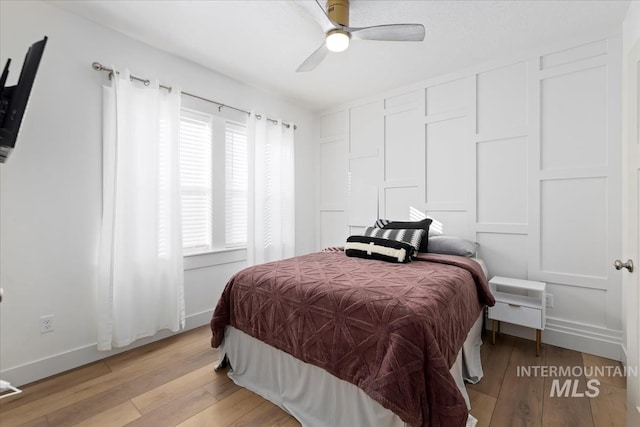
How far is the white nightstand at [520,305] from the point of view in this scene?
7.92 feet

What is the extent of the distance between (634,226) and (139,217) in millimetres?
3211

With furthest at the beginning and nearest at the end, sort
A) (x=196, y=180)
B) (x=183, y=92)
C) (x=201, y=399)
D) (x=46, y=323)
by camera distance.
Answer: (x=196, y=180) < (x=183, y=92) < (x=46, y=323) < (x=201, y=399)

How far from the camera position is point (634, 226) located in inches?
53.2

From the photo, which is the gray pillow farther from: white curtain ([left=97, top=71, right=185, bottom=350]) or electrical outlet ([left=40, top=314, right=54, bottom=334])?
electrical outlet ([left=40, top=314, right=54, bottom=334])

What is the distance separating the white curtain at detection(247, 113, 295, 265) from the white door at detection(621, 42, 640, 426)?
3042 millimetres

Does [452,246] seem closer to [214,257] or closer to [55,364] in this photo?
[214,257]

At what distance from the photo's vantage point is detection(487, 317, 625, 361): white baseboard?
2387 mm

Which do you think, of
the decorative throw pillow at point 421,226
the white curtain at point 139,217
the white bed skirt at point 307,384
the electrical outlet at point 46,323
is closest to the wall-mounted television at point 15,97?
the white curtain at point 139,217

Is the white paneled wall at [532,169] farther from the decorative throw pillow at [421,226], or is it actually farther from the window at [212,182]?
the window at [212,182]

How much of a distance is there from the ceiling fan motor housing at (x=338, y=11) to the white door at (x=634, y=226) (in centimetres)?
155

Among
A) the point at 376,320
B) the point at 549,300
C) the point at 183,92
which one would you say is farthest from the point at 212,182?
the point at 549,300

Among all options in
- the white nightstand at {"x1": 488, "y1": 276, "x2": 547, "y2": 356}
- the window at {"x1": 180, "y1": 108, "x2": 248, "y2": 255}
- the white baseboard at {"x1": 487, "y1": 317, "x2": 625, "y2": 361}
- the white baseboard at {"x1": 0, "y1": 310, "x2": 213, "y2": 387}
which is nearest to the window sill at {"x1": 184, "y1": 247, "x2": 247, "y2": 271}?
the window at {"x1": 180, "y1": 108, "x2": 248, "y2": 255}

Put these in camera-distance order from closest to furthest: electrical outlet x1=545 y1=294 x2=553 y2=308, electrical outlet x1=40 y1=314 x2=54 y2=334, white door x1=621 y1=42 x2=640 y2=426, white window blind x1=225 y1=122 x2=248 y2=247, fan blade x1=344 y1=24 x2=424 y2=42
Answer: white door x1=621 y1=42 x2=640 y2=426 → fan blade x1=344 y1=24 x2=424 y2=42 → electrical outlet x1=40 y1=314 x2=54 y2=334 → electrical outlet x1=545 y1=294 x2=553 y2=308 → white window blind x1=225 y1=122 x2=248 y2=247

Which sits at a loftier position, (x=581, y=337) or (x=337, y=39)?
(x=337, y=39)
